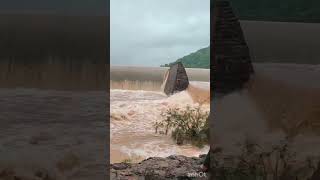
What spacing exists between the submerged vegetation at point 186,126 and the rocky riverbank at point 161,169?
65.9 inches

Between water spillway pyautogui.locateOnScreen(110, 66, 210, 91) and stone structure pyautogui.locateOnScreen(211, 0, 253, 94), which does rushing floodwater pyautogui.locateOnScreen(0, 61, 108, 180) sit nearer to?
stone structure pyautogui.locateOnScreen(211, 0, 253, 94)

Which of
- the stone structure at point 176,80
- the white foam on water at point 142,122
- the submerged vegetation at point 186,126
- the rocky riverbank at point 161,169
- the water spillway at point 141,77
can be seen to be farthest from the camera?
the water spillway at point 141,77

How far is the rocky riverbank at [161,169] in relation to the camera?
3680 mm

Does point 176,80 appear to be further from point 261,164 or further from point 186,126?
point 261,164

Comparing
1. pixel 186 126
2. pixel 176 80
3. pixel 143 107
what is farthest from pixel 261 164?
pixel 176 80

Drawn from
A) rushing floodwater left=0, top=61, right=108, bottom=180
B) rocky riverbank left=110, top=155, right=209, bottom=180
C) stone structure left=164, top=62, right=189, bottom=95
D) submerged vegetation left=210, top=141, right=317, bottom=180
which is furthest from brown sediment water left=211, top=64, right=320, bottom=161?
stone structure left=164, top=62, right=189, bottom=95

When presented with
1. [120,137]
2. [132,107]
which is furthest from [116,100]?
[120,137]

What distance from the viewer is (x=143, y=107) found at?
28.0ft

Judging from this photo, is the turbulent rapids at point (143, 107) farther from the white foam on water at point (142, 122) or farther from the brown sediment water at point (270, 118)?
the brown sediment water at point (270, 118)

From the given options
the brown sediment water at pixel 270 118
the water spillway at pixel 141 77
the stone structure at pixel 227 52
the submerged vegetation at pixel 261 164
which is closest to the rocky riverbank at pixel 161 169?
the submerged vegetation at pixel 261 164

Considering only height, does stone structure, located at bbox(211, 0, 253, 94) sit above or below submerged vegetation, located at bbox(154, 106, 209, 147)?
above

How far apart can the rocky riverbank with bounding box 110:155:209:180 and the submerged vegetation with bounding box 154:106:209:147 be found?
1.67 m

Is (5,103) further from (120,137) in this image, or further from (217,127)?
(120,137)

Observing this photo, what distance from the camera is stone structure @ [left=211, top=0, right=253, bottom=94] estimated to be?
293cm
